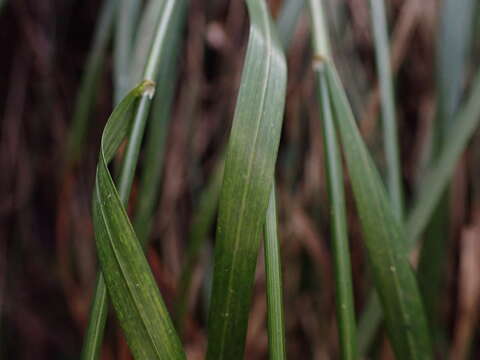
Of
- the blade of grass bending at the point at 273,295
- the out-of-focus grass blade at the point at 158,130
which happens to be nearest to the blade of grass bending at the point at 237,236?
the blade of grass bending at the point at 273,295

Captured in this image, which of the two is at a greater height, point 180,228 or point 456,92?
point 456,92

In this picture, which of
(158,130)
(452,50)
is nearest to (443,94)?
(452,50)

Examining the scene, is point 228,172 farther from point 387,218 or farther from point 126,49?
point 126,49

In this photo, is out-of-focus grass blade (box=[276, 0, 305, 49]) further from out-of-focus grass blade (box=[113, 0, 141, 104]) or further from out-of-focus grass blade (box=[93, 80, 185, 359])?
out-of-focus grass blade (box=[93, 80, 185, 359])

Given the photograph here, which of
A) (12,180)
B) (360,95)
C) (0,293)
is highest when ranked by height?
(360,95)

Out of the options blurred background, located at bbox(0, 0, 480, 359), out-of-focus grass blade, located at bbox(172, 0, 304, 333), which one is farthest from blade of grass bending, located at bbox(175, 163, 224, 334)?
blurred background, located at bbox(0, 0, 480, 359)

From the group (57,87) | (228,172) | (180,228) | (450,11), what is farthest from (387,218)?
(57,87)

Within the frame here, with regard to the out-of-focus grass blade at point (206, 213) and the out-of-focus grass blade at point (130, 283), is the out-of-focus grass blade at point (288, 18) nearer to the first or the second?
the out-of-focus grass blade at point (206, 213)
